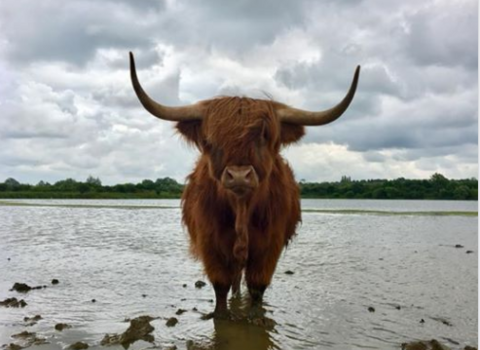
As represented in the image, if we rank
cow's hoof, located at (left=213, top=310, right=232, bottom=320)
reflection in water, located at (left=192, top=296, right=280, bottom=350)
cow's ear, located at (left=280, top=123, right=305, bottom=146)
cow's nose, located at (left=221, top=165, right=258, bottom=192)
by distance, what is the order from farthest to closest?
cow's hoof, located at (left=213, top=310, right=232, bottom=320) → cow's ear, located at (left=280, top=123, right=305, bottom=146) → reflection in water, located at (left=192, top=296, right=280, bottom=350) → cow's nose, located at (left=221, top=165, right=258, bottom=192)

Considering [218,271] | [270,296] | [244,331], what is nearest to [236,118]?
[218,271]

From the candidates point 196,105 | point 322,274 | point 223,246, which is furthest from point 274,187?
point 322,274

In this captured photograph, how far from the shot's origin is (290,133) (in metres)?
4.72

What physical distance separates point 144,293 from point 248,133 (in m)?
3.15

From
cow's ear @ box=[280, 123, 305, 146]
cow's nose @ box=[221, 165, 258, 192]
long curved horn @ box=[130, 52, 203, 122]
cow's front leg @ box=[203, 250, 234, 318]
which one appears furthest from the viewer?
cow's front leg @ box=[203, 250, 234, 318]

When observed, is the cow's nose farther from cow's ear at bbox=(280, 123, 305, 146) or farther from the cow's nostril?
cow's ear at bbox=(280, 123, 305, 146)

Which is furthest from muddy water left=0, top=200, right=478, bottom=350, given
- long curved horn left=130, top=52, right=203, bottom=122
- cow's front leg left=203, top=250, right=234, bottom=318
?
long curved horn left=130, top=52, right=203, bottom=122

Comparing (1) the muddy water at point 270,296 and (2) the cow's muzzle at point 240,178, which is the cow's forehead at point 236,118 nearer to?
(2) the cow's muzzle at point 240,178

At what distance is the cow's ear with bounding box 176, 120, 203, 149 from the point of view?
14.9ft

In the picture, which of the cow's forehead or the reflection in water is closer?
the cow's forehead

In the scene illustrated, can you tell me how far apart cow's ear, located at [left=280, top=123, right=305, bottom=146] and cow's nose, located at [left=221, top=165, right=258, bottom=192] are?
97 cm

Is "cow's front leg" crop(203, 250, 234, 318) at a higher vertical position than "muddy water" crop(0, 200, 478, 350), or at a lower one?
higher

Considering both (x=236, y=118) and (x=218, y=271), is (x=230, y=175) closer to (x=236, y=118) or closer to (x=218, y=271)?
(x=236, y=118)

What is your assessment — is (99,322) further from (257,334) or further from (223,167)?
(223,167)
